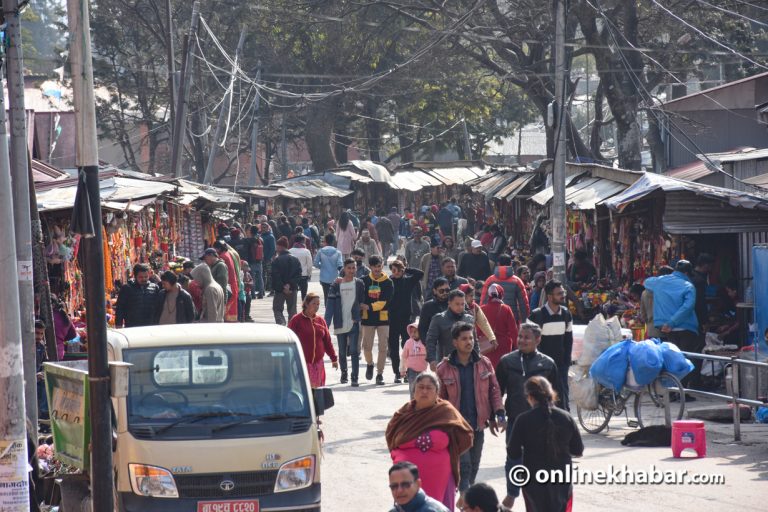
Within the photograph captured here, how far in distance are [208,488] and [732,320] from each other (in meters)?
10.5

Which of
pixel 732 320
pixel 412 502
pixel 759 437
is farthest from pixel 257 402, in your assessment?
pixel 732 320

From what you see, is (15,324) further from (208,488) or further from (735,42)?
(735,42)

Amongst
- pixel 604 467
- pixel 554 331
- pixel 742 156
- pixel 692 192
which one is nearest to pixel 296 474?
pixel 604 467

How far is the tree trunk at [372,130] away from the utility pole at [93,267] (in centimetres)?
4804

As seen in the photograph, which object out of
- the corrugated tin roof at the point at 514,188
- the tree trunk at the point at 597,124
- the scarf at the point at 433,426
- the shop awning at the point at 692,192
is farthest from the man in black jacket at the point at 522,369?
the tree trunk at the point at 597,124

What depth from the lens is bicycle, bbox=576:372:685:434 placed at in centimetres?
1261

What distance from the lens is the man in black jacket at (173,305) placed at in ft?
49.4

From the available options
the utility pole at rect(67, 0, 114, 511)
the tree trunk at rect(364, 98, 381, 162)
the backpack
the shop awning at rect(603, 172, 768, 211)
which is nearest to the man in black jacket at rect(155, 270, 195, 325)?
the shop awning at rect(603, 172, 768, 211)

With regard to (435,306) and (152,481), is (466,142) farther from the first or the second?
(152,481)

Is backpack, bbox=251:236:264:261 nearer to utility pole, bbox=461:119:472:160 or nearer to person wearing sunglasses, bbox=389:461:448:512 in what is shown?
person wearing sunglasses, bbox=389:461:448:512

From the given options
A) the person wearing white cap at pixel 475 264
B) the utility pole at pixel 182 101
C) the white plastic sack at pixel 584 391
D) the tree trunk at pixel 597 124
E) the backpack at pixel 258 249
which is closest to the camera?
the white plastic sack at pixel 584 391

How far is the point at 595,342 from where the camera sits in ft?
43.5

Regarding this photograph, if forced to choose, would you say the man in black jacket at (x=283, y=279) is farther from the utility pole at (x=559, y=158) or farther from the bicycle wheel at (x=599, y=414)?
the bicycle wheel at (x=599, y=414)

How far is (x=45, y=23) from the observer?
130 m
